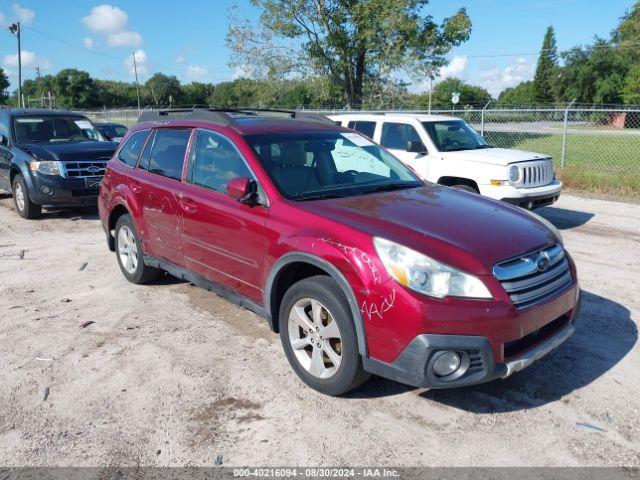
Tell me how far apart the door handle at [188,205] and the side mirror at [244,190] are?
2.20 ft

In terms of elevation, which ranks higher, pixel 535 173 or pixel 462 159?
pixel 462 159

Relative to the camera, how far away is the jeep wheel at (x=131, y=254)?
18.9 ft

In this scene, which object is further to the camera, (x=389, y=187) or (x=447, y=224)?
(x=389, y=187)

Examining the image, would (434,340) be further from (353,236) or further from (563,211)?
(563,211)

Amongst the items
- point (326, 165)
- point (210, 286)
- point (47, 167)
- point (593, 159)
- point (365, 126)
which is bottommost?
point (210, 286)

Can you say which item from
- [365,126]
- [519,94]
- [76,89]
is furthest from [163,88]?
[365,126]

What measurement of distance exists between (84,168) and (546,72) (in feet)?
298

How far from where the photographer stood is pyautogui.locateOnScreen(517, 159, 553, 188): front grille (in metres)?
8.27

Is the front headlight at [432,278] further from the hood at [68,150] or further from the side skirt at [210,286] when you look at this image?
the hood at [68,150]

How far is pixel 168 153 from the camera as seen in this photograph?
17.1 ft

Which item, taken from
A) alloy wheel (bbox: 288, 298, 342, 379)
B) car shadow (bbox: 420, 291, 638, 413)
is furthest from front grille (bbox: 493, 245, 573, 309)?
alloy wheel (bbox: 288, 298, 342, 379)

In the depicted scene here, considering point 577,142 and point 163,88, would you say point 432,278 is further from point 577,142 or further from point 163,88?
point 163,88

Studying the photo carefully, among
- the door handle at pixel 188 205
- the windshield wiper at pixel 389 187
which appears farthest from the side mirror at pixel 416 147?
the door handle at pixel 188 205

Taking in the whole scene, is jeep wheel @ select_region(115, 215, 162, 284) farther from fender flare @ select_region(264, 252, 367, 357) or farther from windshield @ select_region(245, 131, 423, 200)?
fender flare @ select_region(264, 252, 367, 357)
